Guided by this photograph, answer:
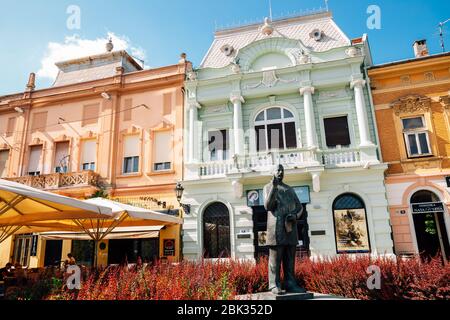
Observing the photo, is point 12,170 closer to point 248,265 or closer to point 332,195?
point 248,265

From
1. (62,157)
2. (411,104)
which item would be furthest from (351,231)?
(62,157)

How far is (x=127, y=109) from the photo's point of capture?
54.6 ft

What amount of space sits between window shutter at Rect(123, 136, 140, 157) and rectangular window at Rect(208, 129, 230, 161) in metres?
3.89

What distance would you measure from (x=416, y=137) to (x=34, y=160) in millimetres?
19087

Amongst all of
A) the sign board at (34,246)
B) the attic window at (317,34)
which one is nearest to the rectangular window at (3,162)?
the sign board at (34,246)

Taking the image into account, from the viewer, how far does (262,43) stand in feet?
49.7

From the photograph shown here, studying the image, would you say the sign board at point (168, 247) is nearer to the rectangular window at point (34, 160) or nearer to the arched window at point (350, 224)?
the arched window at point (350, 224)

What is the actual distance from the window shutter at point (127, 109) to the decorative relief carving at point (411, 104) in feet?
41.3

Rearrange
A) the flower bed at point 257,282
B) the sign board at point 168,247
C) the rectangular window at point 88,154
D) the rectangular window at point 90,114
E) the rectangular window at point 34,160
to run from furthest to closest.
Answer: the rectangular window at point 34,160
the rectangular window at point 90,114
the rectangular window at point 88,154
the sign board at point 168,247
the flower bed at point 257,282

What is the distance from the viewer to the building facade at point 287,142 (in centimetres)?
1247

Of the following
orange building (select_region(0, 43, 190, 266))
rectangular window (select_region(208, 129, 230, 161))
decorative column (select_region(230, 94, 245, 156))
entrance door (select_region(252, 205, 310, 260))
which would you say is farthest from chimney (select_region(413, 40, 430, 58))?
orange building (select_region(0, 43, 190, 266))

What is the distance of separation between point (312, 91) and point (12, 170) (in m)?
16.4

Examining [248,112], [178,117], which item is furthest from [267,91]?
[178,117]

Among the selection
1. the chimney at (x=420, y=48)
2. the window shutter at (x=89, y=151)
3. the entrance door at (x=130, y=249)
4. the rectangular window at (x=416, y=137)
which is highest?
the chimney at (x=420, y=48)
